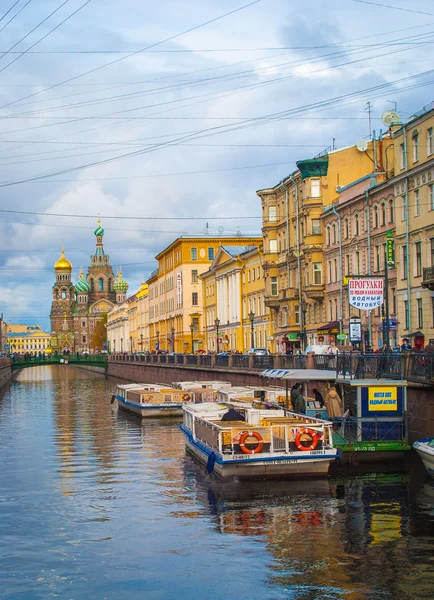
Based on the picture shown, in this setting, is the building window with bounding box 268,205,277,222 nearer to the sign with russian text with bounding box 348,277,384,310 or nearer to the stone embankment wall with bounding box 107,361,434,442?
the stone embankment wall with bounding box 107,361,434,442

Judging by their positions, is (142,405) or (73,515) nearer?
(73,515)

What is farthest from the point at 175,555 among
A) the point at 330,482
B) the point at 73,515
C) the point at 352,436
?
the point at 352,436

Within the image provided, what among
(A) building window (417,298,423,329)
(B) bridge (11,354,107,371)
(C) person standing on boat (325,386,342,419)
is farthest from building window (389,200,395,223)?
(B) bridge (11,354,107,371)

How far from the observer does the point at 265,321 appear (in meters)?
85.4

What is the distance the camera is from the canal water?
1695 centimetres

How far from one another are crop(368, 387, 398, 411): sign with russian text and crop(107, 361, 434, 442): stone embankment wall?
0.93 metres

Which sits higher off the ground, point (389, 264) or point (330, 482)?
point (389, 264)

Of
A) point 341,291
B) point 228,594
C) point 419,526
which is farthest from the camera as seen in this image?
point 341,291

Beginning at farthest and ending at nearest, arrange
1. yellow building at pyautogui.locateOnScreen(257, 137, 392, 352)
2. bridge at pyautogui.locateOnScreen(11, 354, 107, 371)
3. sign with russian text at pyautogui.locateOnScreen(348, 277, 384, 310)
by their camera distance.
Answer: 1. bridge at pyautogui.locateOnScreen(11, 354, 107, 371)
2. yellow building at pyautogui.locateOnScreen(257, 137, 392, 352)
3. sign with russian text at pyautogui.locateOnScreen(348, 277, 384, 310)

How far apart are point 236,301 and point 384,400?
6900 cm

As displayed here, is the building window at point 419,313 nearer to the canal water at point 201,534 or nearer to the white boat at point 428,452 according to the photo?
the canal water at point 201,534

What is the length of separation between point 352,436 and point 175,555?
10956 millimetres

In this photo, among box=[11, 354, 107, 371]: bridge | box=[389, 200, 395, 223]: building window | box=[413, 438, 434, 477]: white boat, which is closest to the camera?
box=[413, 438, 434, 477]: white boat

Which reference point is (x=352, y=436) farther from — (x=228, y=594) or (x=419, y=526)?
(x=228, y=594)
